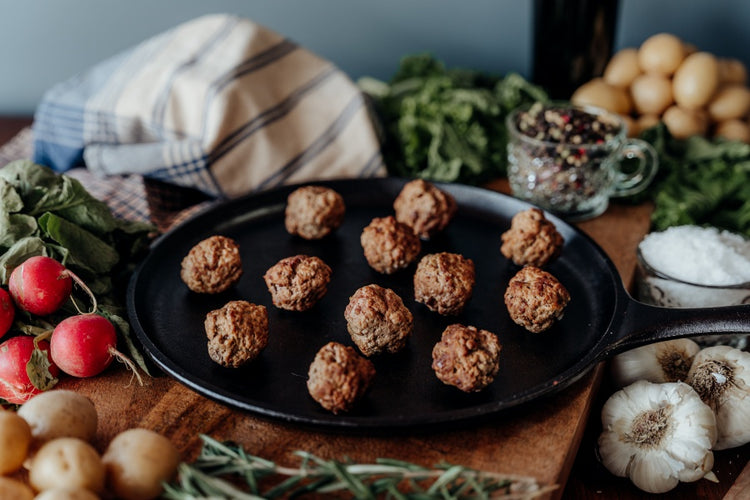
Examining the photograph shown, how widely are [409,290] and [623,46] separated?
2.36 meters

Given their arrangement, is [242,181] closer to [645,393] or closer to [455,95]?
[455,95]

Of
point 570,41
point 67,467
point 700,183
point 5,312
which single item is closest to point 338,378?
point 67,467

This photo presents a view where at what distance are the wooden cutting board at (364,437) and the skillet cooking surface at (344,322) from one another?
2.3 inches

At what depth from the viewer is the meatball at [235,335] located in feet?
5.96

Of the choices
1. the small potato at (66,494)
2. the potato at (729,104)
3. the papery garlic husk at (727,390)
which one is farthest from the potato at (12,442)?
the potato at (729,104)

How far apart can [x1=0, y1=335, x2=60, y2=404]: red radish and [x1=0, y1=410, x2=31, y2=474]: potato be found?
0.34 m

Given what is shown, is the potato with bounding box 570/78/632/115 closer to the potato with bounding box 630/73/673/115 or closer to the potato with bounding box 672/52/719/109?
the potato with bounding box 630/73/673/115

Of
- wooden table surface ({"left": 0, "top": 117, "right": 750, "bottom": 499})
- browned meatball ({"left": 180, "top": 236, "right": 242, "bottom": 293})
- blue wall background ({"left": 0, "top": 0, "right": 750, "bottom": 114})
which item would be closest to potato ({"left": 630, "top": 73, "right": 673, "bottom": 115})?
blue wall background ({"left": 0, "top": 0, "right": 750, "bottom": 114})

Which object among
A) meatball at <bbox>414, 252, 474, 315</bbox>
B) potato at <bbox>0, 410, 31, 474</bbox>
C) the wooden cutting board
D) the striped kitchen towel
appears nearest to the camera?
potato at <bbox>0, 410, 31, 474</bbox>

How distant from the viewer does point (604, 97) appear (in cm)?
308

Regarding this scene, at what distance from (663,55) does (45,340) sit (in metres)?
2.73

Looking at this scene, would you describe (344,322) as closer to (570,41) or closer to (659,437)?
(659,437)

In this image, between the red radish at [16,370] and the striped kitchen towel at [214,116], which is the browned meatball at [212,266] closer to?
the red radish at [16,370]

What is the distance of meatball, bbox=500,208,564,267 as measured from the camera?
7.21ft
